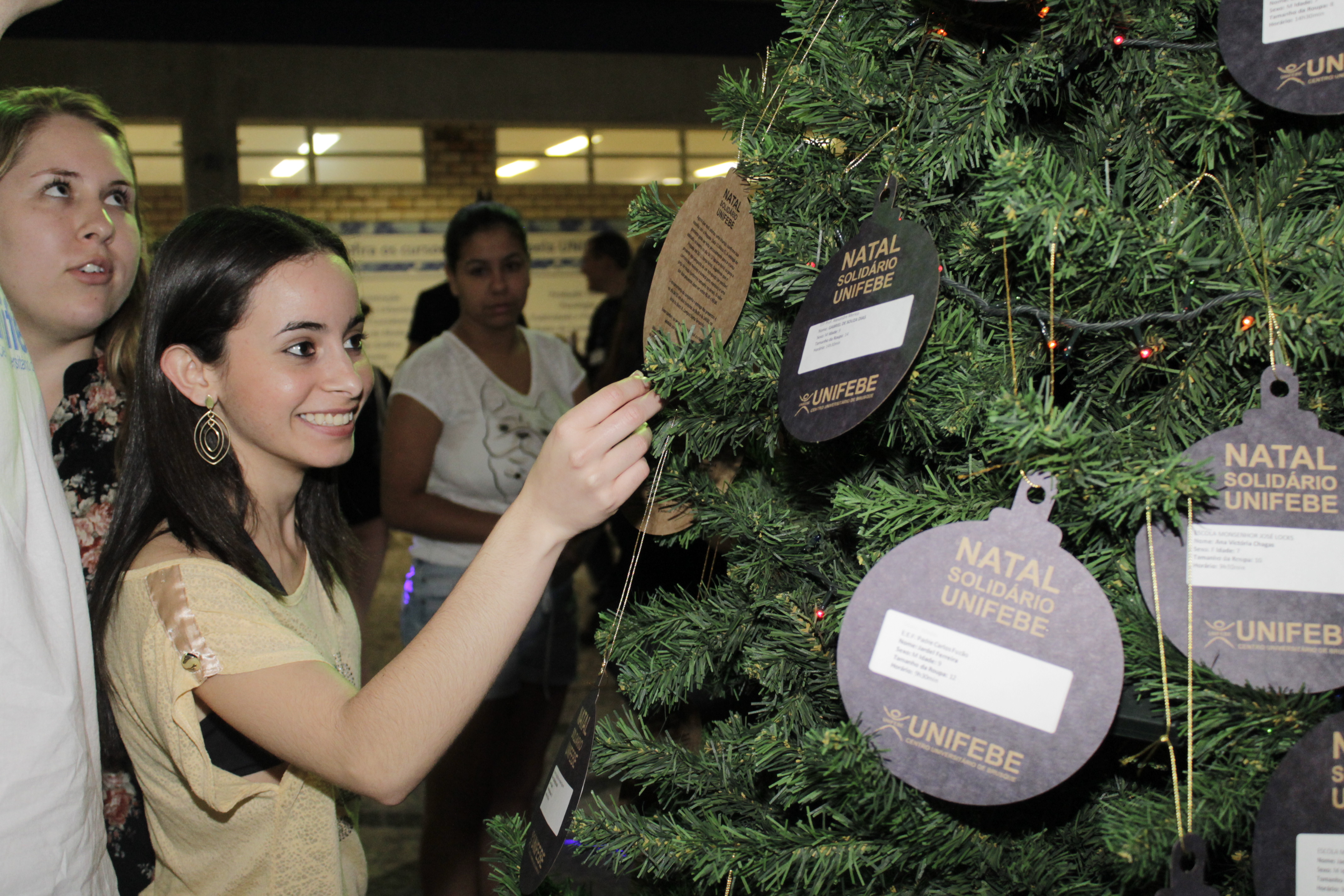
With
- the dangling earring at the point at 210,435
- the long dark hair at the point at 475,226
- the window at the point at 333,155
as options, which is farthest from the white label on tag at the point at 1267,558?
the window at the point at 333,155

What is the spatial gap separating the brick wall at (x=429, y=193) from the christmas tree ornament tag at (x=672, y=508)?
7825 mm

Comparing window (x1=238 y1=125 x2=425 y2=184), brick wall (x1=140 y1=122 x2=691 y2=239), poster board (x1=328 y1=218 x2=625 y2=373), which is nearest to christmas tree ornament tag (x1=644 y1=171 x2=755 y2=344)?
window (x1=238 y1=125 x2=425 y2=184)

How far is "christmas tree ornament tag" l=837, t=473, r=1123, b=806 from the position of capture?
600 mm

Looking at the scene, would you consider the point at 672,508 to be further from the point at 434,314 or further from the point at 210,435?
the point at 434,314

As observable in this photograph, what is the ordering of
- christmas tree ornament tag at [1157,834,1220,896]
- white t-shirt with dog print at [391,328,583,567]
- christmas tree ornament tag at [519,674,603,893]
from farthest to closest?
1. white t-shirt with dog print at [391,328,583,567]
2. christmas tree ornament tag at [519,674,603,893]
3. christmas tree ornament tag at [1157,834,1220,896]

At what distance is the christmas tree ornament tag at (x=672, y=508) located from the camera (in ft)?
3.23

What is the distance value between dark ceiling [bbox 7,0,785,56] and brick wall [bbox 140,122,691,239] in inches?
48.7

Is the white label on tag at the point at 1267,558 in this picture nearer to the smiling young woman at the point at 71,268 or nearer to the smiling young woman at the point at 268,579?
the smiling young woman at the point at 268,579

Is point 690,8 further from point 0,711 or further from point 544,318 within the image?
point 0,711

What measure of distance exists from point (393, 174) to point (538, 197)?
137 cm

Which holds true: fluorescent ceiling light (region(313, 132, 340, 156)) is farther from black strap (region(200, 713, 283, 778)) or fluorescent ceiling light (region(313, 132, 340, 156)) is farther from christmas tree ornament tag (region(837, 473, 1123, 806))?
christmas tree ornament tag (region(837, 473, 1123, 806))

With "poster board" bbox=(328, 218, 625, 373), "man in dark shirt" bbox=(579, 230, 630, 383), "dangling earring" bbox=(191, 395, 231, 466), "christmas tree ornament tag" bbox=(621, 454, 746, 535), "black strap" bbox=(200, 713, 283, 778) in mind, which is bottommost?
"black strap" bbox=(200, 713, 283, 778)

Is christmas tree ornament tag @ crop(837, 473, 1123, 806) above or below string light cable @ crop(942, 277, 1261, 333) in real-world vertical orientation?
below

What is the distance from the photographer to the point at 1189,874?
0.57 metres
